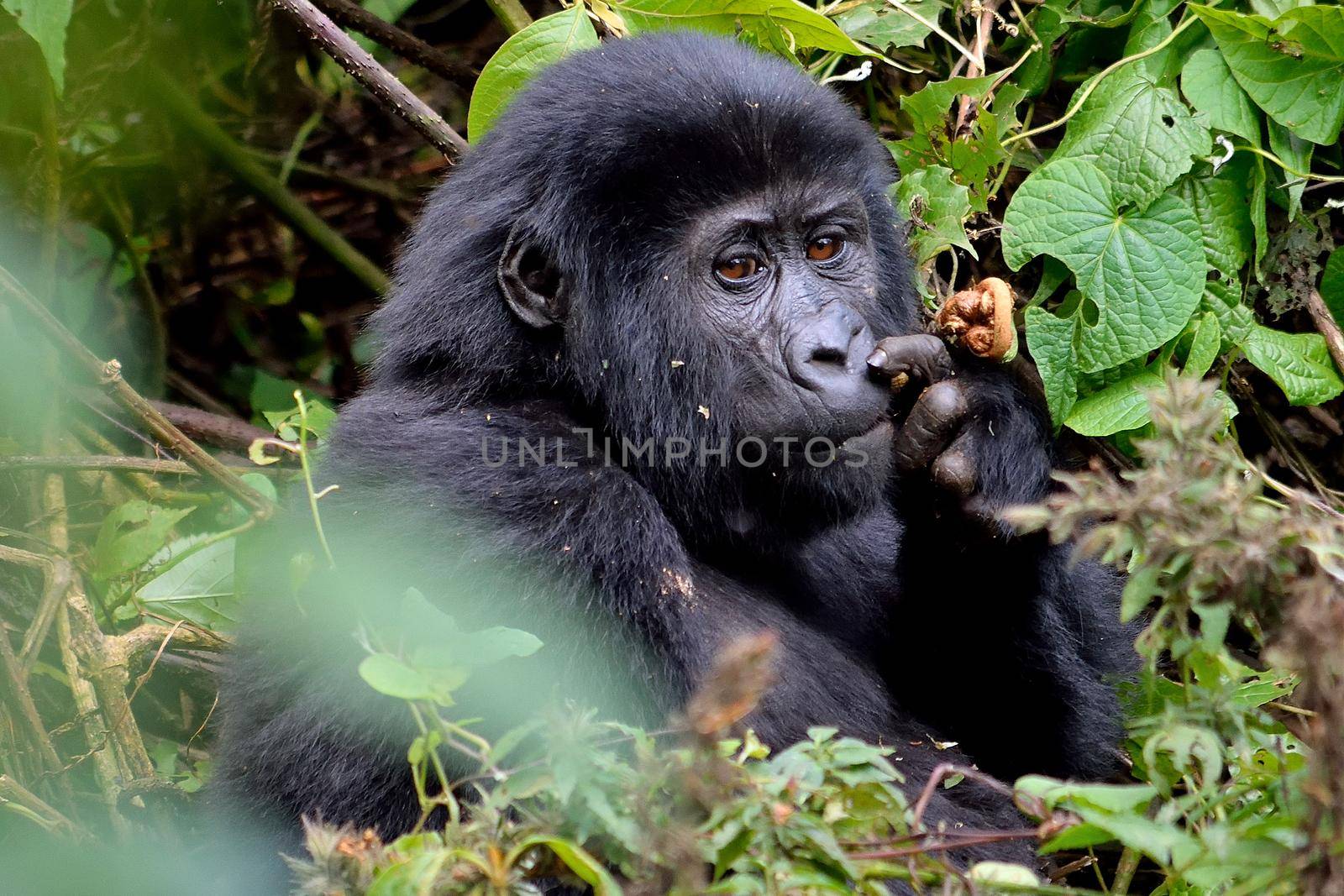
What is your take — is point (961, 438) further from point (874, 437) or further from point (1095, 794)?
point (1095, 794)

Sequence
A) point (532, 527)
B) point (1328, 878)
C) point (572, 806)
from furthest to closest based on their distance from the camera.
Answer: point (532, 527) < point (572, 806) < point (1328, 878)

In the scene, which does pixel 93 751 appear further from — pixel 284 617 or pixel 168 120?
pixel 168 120

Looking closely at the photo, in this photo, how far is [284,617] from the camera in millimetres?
2574

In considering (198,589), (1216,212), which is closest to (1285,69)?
(1216,212)

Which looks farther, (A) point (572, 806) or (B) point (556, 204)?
(B) point (556, 204)

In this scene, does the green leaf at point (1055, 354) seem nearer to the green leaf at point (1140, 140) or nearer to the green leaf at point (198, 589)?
the green leaf at point (1140, 140)

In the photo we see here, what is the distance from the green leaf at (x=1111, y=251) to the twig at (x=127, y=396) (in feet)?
6.38

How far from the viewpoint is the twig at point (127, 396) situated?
2955 mm

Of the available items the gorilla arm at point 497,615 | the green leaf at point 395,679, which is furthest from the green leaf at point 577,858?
the gorilla arm at point 497,615

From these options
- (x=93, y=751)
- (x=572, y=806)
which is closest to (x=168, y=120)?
(x=93, y=751)

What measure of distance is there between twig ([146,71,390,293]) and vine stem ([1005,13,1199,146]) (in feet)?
8.20

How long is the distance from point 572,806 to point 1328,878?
0.76 m

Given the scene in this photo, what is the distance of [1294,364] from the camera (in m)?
3.31

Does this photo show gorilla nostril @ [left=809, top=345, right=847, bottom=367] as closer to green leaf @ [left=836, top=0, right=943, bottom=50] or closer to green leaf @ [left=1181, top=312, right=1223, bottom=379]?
green leaf @ [left=1181, top=312, right=1223, bottom=379]
